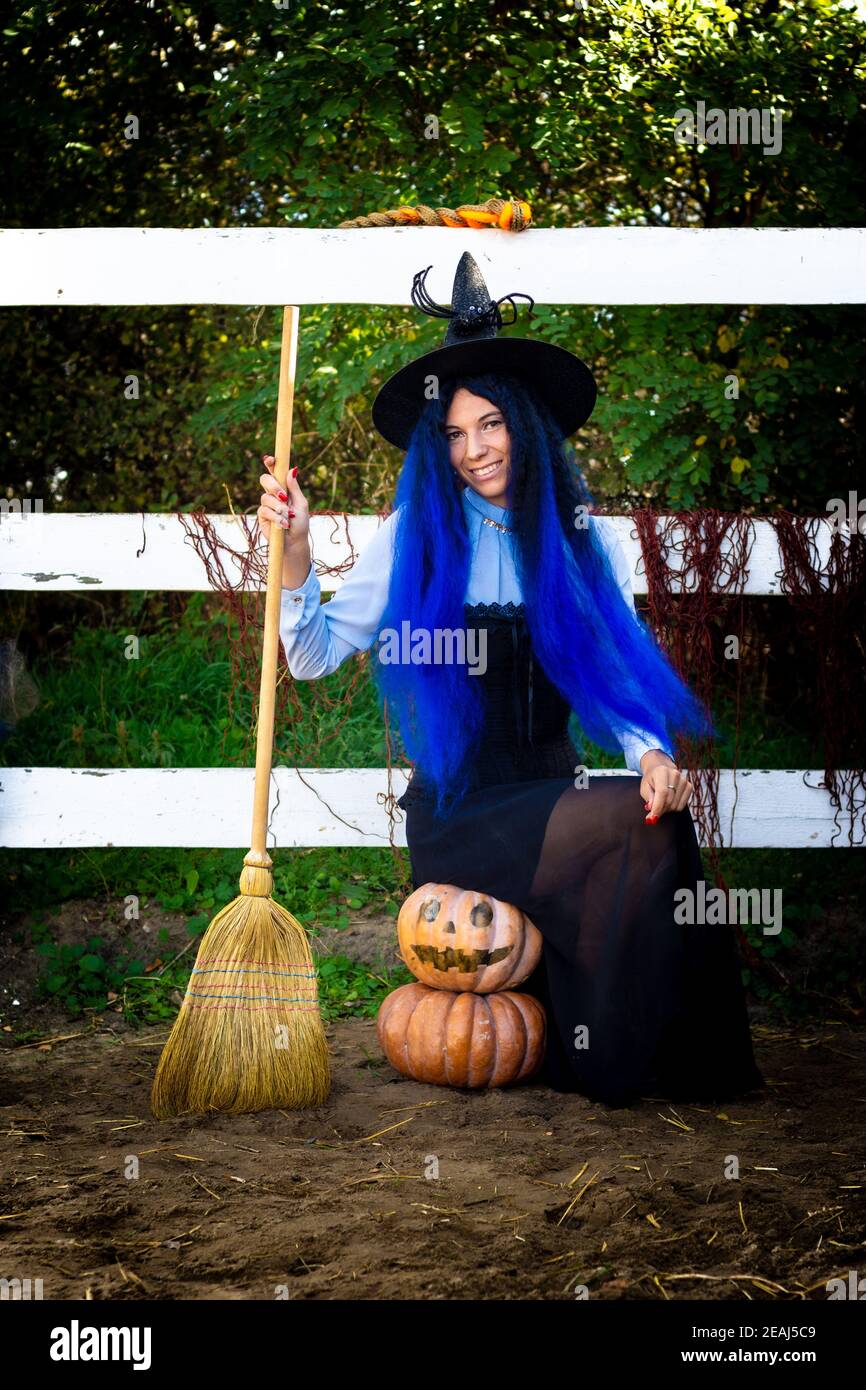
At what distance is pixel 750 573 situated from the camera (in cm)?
383

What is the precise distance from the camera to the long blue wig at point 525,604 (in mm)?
3260

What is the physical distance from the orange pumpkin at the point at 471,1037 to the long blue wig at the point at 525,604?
475 millimetres

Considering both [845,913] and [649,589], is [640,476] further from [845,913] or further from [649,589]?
[845,913]

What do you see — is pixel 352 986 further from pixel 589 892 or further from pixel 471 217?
pixel 471 217

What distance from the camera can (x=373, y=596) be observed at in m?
3.44

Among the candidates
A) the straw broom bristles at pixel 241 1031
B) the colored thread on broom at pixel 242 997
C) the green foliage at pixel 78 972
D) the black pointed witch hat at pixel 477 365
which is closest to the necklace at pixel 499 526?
the black pointed witch hat at pixel 477 365

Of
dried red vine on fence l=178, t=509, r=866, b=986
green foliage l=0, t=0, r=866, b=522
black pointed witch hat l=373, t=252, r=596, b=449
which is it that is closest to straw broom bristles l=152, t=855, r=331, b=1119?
dried red vine on fence l=178, t=509, r=866, b=986

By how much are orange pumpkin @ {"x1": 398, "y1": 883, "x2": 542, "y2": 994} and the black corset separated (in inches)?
11.7

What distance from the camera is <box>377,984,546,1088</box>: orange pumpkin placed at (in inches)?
127

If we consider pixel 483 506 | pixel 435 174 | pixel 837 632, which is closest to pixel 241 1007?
pixel 483 506

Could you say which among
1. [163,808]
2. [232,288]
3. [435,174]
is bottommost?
[163,808]

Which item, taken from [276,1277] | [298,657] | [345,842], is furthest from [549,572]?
[276,1277]

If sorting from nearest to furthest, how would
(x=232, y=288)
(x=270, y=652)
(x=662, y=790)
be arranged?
(x=662, y=790), (x=270, y=652), (x=232, y=288)

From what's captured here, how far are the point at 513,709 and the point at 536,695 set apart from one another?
7 cm
